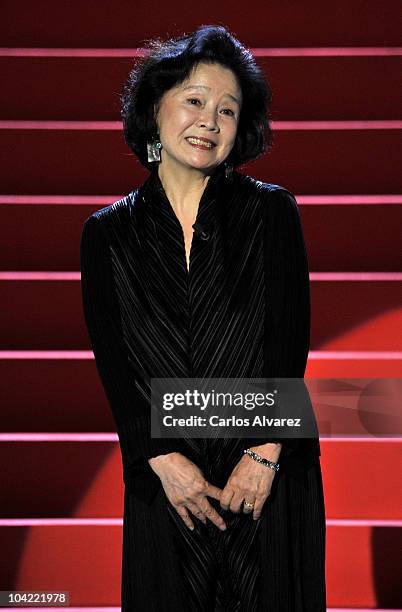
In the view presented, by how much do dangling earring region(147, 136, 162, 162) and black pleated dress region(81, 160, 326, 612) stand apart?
0.16 metres

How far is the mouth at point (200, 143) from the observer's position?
70.6 inches

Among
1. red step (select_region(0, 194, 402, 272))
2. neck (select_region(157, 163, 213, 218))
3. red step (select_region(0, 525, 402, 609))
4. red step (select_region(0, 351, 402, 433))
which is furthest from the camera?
red step (select_region(0, 194, 402, 272))

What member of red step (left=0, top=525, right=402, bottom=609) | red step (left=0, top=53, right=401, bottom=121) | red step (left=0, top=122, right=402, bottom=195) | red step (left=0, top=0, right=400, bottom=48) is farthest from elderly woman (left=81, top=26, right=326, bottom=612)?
red step (left=0, top=0, right=400, bottom=48)

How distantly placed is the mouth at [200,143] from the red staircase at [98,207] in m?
1.28

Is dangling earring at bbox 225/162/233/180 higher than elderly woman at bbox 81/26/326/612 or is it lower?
higher

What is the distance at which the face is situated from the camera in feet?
5.87

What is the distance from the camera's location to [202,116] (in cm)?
179

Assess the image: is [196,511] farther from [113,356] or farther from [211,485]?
[113,356]

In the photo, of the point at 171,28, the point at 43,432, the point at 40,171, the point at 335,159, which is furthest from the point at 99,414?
the point at 171,28

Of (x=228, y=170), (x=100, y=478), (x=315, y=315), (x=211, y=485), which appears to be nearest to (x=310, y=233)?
(x=315, y=315)

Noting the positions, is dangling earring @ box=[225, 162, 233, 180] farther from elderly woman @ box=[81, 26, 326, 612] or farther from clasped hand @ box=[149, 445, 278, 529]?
clasped hand @ box=[149, 445, 278, 529]

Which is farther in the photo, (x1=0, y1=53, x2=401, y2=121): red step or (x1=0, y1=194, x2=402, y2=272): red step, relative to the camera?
(x1=0, y1=53, x2=401, y2=121): red step

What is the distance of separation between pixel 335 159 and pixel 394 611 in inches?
56.7

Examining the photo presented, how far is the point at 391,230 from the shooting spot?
10.6 ft
